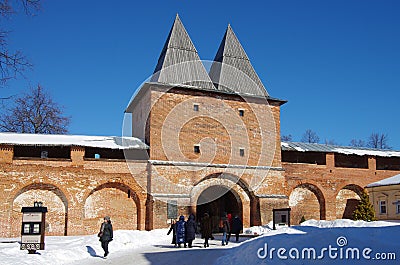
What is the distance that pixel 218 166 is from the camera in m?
23.5

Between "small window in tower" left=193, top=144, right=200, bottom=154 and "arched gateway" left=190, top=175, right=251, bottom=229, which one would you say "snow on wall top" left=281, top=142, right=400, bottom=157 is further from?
"small window in tower" left=193, top=144, right=200, bottom=154

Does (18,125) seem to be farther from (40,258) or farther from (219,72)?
(40,258)

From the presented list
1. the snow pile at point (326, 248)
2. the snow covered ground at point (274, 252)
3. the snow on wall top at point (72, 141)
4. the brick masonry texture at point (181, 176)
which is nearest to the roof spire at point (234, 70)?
the brick masonry texture at point (181, 176)

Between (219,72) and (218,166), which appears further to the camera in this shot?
(219,72)

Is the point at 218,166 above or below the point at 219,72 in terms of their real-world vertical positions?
below

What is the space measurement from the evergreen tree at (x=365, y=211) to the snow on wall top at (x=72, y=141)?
1236 cm

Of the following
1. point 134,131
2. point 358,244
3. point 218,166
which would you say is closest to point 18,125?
point 134,131

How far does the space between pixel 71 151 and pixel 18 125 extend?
12.2 meters

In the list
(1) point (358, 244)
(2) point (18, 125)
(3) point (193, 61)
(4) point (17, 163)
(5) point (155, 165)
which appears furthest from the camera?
(2) point (18, 125)

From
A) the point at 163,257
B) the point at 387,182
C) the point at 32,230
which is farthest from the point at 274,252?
the point at 387,182

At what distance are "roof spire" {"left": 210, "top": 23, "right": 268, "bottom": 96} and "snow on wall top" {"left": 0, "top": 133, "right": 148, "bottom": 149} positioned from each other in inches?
238

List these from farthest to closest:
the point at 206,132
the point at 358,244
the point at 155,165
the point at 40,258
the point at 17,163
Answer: the point at 206,132 < the point at 155,165 < the point at 17,163 < the point at 40,258 < the point at 358,244

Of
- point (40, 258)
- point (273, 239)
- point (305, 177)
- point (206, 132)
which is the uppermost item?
point (206, 132)

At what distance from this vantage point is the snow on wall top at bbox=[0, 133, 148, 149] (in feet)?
70.4
